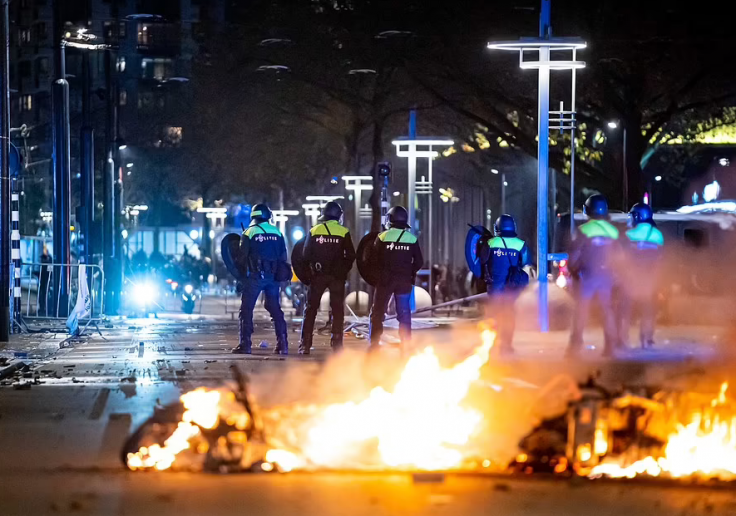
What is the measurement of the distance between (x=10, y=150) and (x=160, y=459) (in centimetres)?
1467

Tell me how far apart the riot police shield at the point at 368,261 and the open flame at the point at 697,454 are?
8.40 meters

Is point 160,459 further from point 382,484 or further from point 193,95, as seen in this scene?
point 193,95

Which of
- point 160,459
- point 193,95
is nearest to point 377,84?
point 193,95

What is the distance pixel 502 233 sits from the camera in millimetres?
17234

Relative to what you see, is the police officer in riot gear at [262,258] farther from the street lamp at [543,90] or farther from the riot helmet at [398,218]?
the street lamp at [543,90]

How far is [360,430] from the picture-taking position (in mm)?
9703

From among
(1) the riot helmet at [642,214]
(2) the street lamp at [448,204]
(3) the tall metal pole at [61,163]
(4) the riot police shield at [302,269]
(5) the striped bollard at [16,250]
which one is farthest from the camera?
(2) the street lamp at [448,204]

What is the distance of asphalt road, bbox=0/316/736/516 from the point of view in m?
7.83

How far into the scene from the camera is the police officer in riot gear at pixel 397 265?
17.2m

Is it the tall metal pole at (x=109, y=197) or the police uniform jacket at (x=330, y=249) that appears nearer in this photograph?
the police uniform jacket at (x=330, y=249)

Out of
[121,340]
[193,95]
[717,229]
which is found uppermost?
[193,95]

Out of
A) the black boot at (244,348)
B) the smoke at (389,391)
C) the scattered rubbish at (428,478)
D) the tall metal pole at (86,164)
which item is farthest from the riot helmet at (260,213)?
the tall metal pole at (86,164)

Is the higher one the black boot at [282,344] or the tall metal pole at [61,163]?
the tall metal pole at [61,163]

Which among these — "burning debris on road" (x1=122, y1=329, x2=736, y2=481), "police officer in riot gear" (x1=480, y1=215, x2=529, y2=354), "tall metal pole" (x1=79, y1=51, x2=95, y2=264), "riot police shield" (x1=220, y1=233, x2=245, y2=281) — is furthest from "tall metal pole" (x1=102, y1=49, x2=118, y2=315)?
"burning debris on road" (x1=122, y1=329, x2=736, y2=481)
